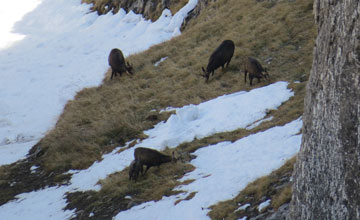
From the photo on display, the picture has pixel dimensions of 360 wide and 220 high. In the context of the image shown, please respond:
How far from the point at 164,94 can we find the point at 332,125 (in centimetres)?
1370

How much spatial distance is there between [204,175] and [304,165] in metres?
5.22

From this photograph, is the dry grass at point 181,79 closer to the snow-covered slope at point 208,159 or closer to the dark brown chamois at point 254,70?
the dark brown chamois at point 254,70

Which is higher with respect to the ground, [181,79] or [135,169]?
[181,79]

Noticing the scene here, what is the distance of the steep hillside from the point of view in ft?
41.8

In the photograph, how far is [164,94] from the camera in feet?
61.7

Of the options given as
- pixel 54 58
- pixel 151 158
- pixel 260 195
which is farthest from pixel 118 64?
pixel 260 195

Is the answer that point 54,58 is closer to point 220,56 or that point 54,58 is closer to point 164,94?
point 164,94

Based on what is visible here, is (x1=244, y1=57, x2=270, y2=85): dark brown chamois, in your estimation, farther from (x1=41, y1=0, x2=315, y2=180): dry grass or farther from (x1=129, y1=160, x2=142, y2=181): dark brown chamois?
(x1=129, y1=160, x2=142, y2=181): dark brown chamois

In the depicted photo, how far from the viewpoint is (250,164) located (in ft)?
33.8

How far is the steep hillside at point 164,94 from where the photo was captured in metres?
12.7

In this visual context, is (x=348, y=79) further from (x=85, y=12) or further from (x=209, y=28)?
(x=85, y=12)

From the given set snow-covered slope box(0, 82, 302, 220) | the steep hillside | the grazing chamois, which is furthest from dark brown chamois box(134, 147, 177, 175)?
the grazing chamois

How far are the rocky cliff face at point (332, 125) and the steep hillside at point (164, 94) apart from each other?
17.8 ft

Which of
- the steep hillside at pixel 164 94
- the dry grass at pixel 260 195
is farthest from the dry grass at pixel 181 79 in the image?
the dry grass at pixel 260 195
